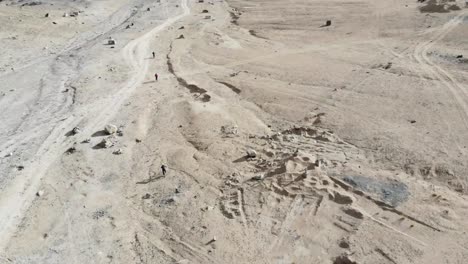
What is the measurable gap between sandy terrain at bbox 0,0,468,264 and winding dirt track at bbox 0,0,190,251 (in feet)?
0.20

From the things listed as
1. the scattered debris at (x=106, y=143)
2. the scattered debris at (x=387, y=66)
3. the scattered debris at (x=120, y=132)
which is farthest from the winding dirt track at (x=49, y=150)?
the scattered debris at (x=387, y=66)

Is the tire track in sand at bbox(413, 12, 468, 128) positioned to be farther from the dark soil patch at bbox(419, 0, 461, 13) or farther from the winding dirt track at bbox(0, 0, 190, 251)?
the winding dirt track at bbox(0, 0, 190, 251)

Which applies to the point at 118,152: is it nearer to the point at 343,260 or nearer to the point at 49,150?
the point at 49,150

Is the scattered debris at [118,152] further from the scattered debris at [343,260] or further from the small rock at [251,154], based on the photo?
the scattered debris at [343,260]

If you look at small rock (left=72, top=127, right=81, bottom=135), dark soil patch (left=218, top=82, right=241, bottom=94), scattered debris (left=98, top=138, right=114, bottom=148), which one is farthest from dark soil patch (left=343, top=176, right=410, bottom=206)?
small rock (left=72, top=127, right=81, bottom=135)

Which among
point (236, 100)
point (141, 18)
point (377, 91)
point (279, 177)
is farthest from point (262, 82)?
point (141, 18)

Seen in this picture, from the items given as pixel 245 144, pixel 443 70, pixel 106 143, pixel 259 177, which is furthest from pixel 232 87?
pixel 443 70

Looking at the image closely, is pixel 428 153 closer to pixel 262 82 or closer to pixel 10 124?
pixel 262 82

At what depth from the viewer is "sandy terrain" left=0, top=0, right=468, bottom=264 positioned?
11.7 m

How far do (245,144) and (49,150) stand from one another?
6.69m

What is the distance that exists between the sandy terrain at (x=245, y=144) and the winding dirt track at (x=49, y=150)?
6 cm

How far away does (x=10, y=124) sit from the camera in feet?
60.6

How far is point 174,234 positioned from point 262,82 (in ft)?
32.4

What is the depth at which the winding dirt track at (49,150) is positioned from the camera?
1330 centimetres
